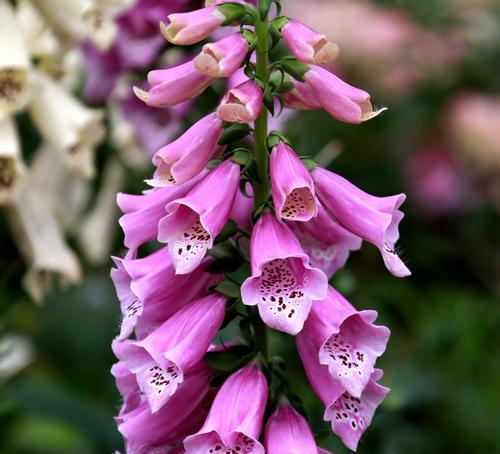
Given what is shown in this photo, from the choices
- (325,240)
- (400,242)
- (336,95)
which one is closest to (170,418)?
(325,240)

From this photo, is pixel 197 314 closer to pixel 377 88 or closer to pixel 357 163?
pixel 357 163

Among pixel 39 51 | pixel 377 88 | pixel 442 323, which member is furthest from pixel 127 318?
pixel 377 88

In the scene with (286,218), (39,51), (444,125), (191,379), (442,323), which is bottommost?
→ (444,125)

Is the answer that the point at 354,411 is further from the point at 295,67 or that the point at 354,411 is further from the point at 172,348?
the point at 295,67

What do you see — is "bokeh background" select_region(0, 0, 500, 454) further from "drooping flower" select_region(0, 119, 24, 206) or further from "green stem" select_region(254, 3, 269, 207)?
"green stem" select_region(254, 3, 269, 207)

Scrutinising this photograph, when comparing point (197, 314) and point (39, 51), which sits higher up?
point (197, 314)
